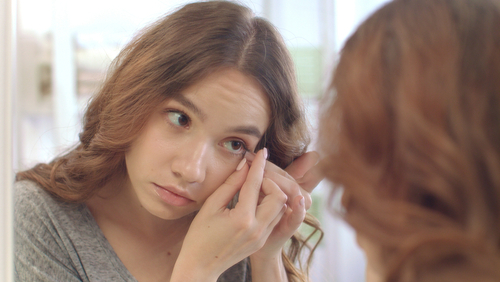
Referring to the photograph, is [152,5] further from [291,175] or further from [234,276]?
[234,276]

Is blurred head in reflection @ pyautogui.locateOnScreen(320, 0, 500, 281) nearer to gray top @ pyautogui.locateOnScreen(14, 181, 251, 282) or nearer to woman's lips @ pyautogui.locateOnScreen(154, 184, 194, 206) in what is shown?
woman's lips @ pyautogui.locateOnScreen(154, 184, 194, 206)

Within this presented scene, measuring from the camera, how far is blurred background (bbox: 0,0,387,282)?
1331 mm

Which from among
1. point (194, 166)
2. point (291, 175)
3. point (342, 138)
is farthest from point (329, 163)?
point (291, 175)

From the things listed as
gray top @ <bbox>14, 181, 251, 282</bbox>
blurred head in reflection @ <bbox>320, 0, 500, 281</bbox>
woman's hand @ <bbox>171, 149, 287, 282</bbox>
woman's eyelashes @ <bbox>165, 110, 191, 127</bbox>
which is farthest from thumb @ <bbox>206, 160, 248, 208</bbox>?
blurred head in reflection @ <bbox>320, 0, 500, 281</bbox>

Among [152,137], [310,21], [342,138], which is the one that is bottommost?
[152,137]

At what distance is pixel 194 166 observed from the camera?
26.0 inches

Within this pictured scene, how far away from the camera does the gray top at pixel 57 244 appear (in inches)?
27.8

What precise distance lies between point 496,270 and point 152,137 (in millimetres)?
572

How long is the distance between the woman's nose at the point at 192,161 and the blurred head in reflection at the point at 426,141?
0.33 m

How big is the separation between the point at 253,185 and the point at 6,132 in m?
0.42

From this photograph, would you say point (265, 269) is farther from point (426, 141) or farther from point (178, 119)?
point (426, 141)

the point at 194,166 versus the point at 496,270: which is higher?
the point at 496,270

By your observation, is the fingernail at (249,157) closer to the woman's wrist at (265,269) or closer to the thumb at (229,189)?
the thumb at (229,189)

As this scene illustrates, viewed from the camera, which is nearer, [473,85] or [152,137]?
[473,85]
